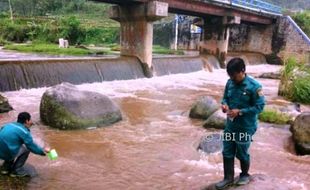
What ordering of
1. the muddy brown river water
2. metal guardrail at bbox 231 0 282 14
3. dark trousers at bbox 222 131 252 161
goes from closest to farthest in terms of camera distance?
dark trousers at bbox 222 131 252 161
the muddy brown river water
metal guardrail at bbox 231 0 282 14

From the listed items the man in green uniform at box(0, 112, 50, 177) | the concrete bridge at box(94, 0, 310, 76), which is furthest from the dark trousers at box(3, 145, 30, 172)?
the concrete bridge at box(94, 0, 310, 76)

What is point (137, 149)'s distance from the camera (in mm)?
6789

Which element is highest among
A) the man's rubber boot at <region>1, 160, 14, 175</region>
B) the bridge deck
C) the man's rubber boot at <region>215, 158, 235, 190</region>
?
the bridge deck

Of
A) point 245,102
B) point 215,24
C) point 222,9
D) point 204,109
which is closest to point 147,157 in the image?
point 245,102

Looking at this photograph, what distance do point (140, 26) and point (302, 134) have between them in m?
13.1

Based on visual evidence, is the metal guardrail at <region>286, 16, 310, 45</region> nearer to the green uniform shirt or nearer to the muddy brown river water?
the muddy brown river water

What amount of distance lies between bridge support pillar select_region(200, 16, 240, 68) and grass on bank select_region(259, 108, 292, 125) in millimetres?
16892

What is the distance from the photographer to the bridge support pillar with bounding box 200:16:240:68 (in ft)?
85.1

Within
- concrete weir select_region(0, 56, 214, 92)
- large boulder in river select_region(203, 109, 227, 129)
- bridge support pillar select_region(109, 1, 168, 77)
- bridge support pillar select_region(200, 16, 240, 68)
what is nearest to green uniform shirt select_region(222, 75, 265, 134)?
large boulder in river select_region(203, 109, 227, 129)

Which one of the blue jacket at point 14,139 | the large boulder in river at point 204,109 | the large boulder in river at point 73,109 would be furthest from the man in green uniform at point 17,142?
the large boulder in river at point 204,109

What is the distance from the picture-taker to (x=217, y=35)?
26969 millimetres

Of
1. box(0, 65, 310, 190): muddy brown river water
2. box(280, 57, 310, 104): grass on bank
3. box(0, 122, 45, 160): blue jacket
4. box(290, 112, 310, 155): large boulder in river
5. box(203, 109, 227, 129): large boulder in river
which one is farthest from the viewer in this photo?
box(280, 57, 310, 104): grass on bank

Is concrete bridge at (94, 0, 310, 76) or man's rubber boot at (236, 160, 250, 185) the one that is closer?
man's rubber boot at (236, 160, 250, 185)

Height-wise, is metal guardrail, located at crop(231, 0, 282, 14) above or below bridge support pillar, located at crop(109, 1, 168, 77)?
above
